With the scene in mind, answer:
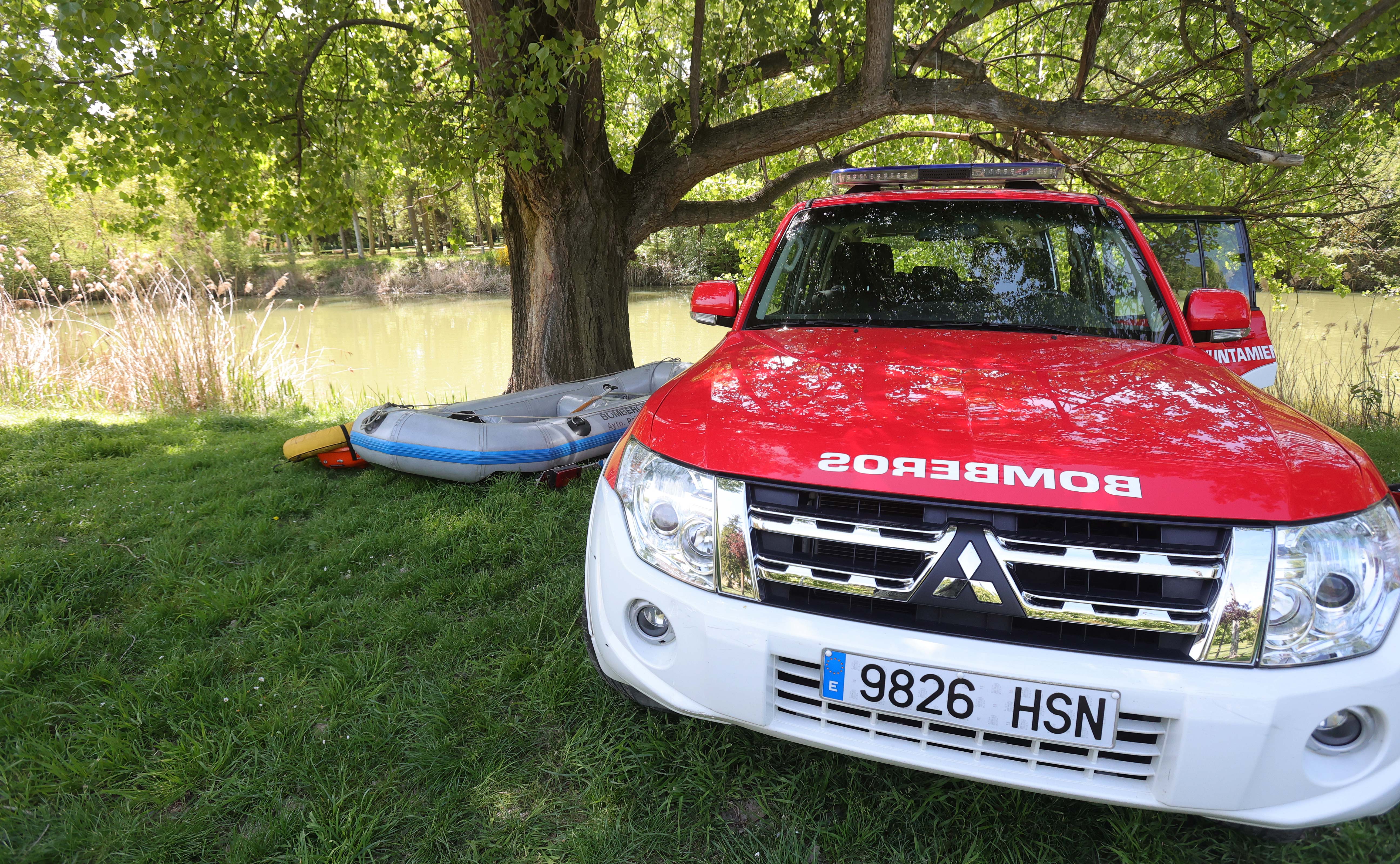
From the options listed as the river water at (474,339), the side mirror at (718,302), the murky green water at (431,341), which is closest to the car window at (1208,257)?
the side mirror at (718,302)

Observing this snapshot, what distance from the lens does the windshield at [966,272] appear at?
2697mm

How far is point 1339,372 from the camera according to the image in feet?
30.8

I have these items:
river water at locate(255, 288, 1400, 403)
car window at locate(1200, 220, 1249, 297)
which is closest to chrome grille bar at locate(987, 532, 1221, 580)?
car window at locate(1200, 220, 1249, 297)

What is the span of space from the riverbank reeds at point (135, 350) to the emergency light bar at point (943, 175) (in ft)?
23.7

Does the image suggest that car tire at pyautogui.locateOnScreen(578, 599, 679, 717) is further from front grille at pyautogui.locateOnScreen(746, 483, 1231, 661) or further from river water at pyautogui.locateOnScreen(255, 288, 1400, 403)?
river water at pyautogui.locateOnScreen(255, 288, 1400, 403)

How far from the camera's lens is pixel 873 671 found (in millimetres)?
1602

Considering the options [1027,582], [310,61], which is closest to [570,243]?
[310,61]

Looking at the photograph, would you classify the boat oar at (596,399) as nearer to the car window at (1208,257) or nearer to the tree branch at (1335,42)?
the car window at (1208,257)

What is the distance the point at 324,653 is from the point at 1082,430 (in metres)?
2.72

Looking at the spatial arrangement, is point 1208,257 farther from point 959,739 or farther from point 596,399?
point 959,739

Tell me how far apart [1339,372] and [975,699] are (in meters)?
11.2

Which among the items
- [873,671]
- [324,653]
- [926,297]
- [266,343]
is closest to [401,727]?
[324,653]

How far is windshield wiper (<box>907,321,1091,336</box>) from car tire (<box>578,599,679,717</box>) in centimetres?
163

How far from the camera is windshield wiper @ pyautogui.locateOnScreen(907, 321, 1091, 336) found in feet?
8.52
